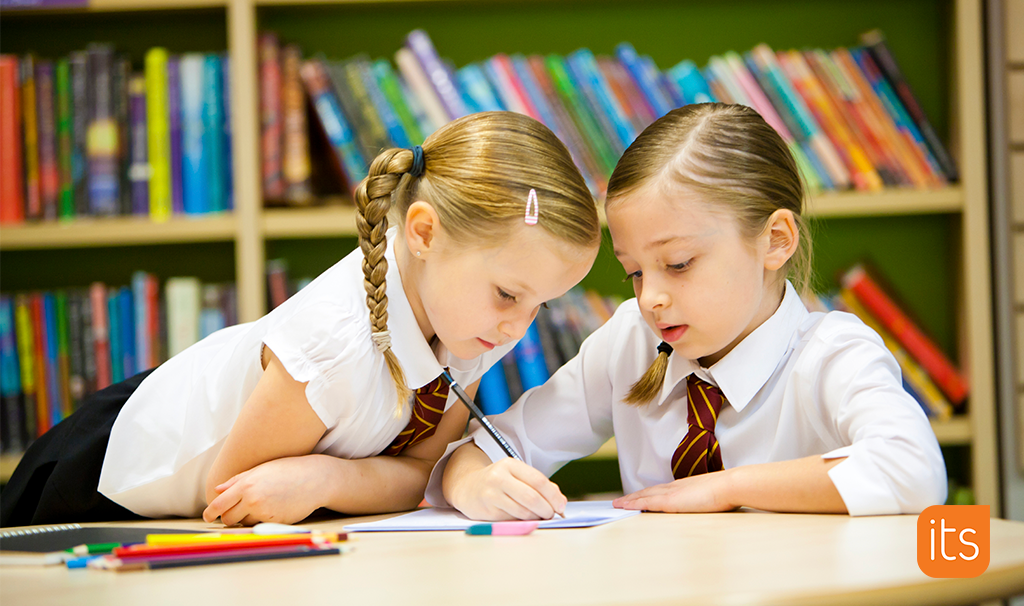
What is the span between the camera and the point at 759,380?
3.21 feet

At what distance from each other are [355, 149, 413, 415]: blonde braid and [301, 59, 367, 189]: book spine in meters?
0.72

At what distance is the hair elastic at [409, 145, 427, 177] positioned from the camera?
97cm

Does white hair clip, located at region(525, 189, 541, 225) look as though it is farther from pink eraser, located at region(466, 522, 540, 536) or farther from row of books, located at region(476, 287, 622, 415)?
row of books, located at region(476, 287, 622, 415)

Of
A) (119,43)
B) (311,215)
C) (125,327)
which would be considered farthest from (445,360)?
(119,43)

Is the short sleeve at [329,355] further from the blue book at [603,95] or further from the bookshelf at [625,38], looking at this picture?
the bookshelf at [625,38]

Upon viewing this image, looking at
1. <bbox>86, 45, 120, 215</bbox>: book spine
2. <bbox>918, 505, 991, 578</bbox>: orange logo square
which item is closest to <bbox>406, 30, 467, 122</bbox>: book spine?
<bbox>86, 45, 120, 215</bbox>: book spine

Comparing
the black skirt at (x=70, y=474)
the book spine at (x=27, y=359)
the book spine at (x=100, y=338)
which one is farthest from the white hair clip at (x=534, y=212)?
the book spine at (x=27, y=359)

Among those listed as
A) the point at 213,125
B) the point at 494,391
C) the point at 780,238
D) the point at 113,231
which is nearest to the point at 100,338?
the point at 113,231

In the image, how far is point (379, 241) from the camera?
94cm

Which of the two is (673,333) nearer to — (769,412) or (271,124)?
(769,412)

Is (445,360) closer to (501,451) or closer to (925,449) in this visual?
(501,451)

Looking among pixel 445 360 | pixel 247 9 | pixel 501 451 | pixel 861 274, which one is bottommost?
pixel 501 451

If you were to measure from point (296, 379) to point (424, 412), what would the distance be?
0.20m

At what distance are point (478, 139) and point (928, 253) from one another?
1394 millimetres
